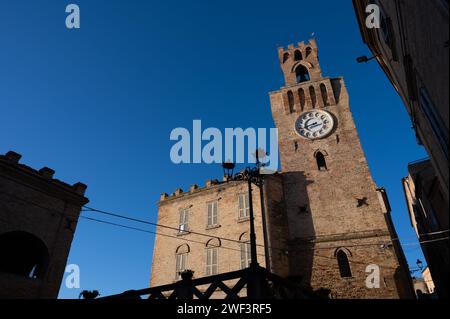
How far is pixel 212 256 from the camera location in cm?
1772

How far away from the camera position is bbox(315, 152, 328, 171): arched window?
63.1 feet

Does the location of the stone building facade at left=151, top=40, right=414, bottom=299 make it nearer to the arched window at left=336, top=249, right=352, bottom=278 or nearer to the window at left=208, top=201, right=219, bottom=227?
the arched window at left=336, top=249, right=352, bottom=278

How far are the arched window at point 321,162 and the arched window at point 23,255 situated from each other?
608 inches

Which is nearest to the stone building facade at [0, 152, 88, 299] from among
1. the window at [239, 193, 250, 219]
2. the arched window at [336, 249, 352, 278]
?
the window at [239, 193, 250, 219]

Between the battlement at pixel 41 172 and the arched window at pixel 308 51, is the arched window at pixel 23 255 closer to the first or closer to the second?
the battlement at pixel 41 172

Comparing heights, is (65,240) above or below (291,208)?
below

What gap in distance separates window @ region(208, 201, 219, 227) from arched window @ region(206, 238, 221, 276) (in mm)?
1069

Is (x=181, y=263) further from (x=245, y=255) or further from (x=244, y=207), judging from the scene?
(x=244, y=207)

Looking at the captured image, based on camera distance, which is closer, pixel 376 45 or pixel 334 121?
pixel 376 45

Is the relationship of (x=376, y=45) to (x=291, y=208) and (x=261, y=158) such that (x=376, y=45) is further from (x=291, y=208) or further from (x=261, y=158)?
(x=291, y=208)

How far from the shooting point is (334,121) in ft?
66.8
